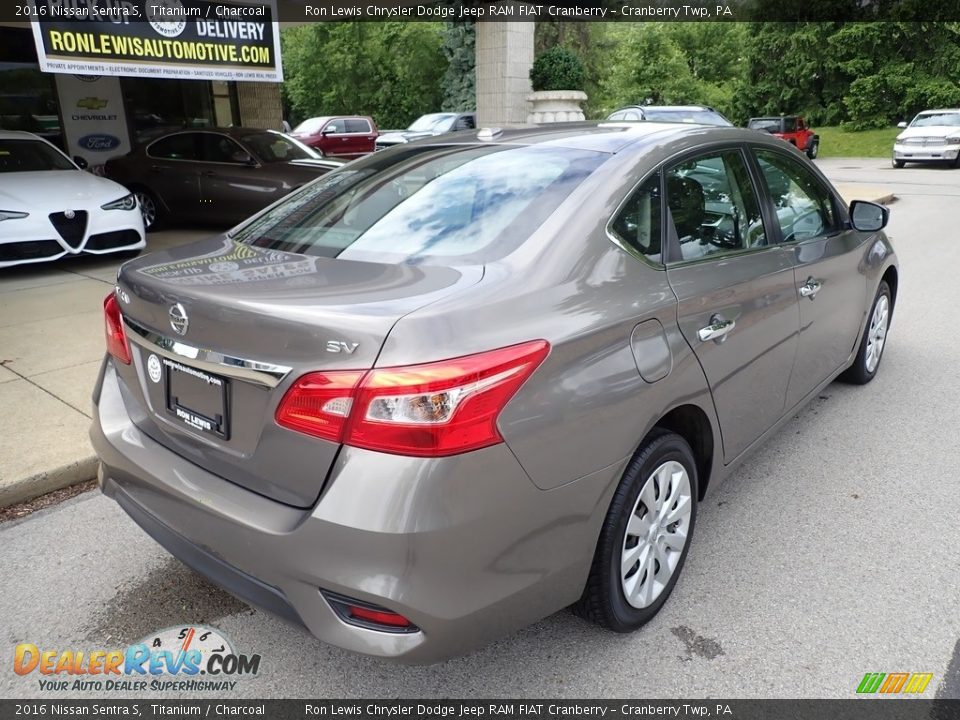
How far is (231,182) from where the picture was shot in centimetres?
1081

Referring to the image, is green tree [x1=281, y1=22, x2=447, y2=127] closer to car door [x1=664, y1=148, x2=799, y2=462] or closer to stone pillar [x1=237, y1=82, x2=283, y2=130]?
stone pillar [x1=237, y1=82, x2=283, y2=130]

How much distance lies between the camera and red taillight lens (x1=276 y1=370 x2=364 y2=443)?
1.88 metres

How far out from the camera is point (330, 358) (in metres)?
1.90

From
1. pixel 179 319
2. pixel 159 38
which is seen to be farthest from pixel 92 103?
pixel 179 319

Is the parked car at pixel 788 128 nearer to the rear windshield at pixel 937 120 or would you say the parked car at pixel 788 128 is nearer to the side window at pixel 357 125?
the rear windshield at pixel 937 120

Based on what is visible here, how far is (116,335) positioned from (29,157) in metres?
8.17

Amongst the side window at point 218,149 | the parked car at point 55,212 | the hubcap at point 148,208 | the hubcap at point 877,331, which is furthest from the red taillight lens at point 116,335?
the hubcap at point 148,208

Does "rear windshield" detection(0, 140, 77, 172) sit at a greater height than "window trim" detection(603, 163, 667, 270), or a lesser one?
lesser

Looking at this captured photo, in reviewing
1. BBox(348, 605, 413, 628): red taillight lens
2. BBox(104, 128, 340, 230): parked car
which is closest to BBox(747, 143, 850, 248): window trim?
BBox(348, 605, 413, 628): red taillight lens

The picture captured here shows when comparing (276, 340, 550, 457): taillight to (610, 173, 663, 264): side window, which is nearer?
(276, 340, 550, 457): taillight

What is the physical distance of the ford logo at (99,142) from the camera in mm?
16375

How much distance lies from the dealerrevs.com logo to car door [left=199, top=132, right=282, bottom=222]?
872 cm

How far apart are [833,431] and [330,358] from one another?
11.1ft

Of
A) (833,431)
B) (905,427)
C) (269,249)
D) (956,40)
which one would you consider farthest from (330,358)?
(956,40)
